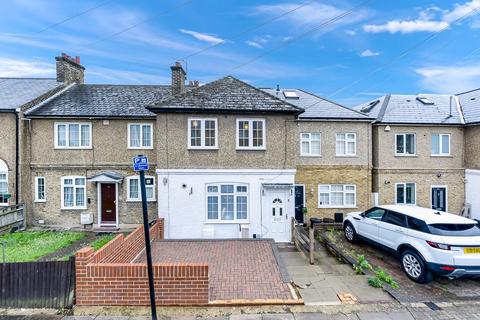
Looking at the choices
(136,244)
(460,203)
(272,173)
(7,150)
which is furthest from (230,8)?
(460,203)

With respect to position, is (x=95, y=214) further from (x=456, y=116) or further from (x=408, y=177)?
(x=456, y=116)

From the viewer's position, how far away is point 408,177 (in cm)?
1694

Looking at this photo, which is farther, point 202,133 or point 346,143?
point 346,143

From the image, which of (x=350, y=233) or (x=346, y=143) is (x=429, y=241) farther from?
(x=346, y=143)

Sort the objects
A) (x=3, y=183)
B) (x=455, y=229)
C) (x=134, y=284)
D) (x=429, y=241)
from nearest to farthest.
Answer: (x=134, y=284) < (x=429, y=241) < (x=455, y=229) < (x=3, y=183)

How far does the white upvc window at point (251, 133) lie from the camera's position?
40.7 feet

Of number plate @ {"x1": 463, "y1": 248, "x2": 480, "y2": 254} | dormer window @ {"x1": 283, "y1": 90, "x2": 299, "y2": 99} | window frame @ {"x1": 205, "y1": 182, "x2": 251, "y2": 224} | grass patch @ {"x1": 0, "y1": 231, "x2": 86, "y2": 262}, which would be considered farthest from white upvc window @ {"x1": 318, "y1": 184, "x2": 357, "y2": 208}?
grass patch @ {"x1": 0, "y1": 231, "x2": 86, "y2": 262}

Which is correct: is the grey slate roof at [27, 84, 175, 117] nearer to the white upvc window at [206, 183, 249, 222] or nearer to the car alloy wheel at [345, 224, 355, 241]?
the white upvc window at [206, 183, 249, 222]

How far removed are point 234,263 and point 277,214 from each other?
396cm

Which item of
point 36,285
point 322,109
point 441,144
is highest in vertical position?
point 322,109

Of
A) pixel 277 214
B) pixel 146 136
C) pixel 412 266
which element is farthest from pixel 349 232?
pixel 146 136

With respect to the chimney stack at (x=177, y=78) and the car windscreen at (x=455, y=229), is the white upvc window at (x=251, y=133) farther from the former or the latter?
the car windscreen at (x=455, y=229)

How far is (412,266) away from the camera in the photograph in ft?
26.5

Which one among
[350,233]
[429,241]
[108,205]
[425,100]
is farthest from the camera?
[425,100]
